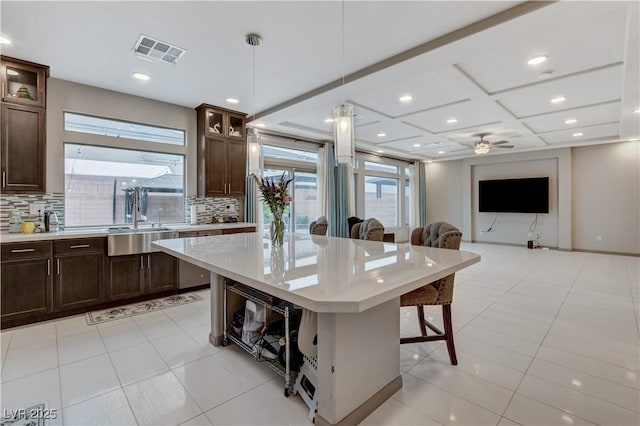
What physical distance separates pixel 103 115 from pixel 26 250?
1855 millimetres

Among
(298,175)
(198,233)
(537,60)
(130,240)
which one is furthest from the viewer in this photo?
(298,175)

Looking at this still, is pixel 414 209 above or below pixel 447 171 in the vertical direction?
below

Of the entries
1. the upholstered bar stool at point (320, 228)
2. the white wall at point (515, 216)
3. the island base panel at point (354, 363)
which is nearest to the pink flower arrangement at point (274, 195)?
the island base panel at point (354, 363)

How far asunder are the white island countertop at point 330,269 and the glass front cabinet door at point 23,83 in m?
2.39

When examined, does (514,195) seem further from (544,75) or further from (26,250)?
(26,250)

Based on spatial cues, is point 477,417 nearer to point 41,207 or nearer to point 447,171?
point 41,207

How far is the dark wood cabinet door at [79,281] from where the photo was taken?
10.6ft

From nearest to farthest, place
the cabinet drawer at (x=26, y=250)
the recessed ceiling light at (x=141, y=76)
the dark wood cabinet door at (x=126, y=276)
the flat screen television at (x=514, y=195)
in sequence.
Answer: the cabinet drawer at (x=26, y=250) → the recessed ceiling light at (x=141, y=76) → the dark wood cabinet door at (x=126, y=276) → the flat screen television at (x=514, y=195)

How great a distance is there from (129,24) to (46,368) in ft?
9.12

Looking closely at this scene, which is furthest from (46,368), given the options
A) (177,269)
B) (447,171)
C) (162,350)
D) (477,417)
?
(447,171)

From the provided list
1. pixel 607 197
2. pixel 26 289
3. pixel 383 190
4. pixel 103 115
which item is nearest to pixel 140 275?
pixel 26 289

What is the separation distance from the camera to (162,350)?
256 cm

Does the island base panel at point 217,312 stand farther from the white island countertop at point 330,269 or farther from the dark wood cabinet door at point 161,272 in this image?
the dark wood cabinet door at point 161,272

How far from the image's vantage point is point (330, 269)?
67.9 inches
